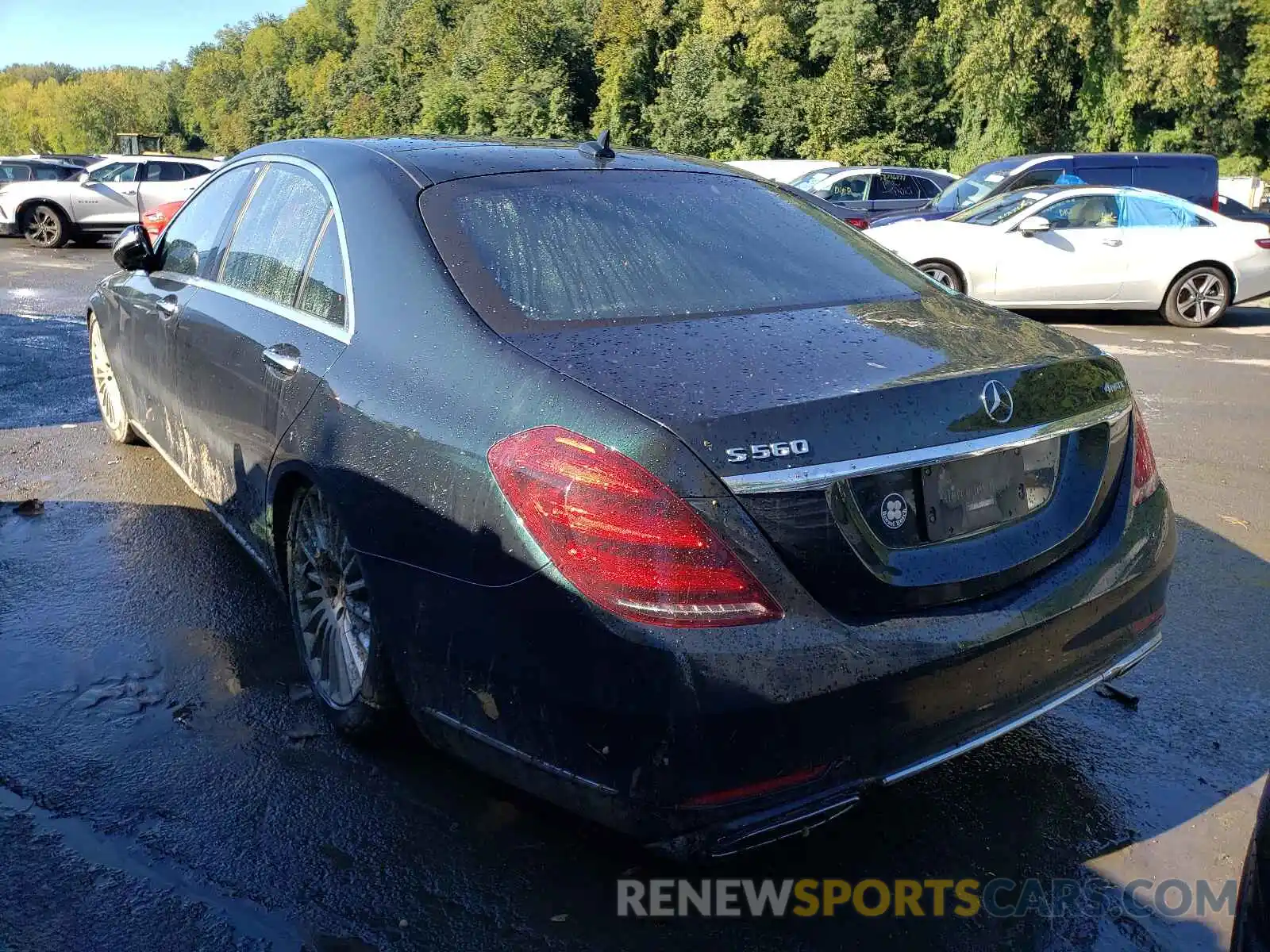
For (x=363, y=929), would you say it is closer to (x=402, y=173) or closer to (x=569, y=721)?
(x=569, y=721)

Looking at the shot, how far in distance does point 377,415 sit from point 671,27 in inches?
2494

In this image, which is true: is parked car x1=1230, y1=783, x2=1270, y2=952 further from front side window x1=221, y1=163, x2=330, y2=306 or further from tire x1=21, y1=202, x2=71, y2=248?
tire x1=21, y1=202, x2=71, y2=248

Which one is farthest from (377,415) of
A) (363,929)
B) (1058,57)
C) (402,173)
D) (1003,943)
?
(1058,57)

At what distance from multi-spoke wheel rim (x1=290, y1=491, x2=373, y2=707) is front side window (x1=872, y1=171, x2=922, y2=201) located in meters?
18.1

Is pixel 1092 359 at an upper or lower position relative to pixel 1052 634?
upper

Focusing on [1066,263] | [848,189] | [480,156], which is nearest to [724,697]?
[480,156]

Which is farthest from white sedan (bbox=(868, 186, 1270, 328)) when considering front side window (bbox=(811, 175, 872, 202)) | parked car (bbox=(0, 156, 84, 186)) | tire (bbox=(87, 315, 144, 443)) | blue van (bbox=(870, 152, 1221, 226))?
parked car (bbox=(0, 156, 84, 186))

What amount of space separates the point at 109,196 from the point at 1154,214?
17.1 m

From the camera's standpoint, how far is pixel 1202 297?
11711 mm

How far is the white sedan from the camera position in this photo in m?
11.6

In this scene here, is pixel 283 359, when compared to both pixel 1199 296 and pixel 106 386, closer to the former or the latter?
pixel 106 386

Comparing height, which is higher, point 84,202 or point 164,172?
point 164,172

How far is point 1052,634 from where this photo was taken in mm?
2465

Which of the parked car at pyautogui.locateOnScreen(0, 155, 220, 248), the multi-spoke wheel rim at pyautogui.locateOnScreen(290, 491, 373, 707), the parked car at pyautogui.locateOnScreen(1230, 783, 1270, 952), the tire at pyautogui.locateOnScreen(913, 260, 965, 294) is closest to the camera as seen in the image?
the parked car at pyautogui.locateOnScreen(1230, 783, 1270, 952)
